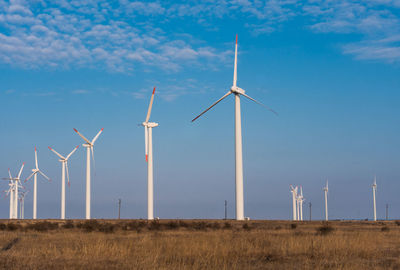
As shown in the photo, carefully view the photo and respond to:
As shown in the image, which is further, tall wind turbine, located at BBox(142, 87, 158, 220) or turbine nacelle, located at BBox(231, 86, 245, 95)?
tall wind turbine, located at BBox(142, 87, 158, 220)

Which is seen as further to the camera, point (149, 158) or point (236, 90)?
point (149, 158)

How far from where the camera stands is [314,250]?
22.3m

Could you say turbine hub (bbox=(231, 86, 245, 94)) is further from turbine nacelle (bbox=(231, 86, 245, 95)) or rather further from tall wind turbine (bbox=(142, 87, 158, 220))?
tall wind turbine (bbox=(142, 87, 158, 220))

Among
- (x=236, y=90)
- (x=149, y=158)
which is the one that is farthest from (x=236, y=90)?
(x=149, y=158)

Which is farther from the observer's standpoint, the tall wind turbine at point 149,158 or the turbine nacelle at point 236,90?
the tall wind turbine at point 149,158

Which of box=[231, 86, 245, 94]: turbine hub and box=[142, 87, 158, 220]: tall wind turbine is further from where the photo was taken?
box=[142, 87, 158, 220]: tall wind turbine

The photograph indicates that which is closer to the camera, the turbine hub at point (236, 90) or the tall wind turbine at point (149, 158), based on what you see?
the turbine hub at point (236, 90)

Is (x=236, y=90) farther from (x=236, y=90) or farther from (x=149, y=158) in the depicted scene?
(x=149, y=158)

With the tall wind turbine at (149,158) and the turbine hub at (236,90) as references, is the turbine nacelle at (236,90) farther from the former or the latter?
the tall wind turbine at (149,158)

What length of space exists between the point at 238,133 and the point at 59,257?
52204 mm

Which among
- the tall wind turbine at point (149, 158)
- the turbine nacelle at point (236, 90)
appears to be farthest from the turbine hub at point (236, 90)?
the tall wind turbine at point (149, 158)

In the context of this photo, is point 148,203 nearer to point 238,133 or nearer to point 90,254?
point 238,133

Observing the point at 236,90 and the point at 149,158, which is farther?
the point at 149,158

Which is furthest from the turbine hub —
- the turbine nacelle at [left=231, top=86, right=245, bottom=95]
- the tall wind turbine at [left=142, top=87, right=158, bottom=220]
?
the tall wind turbine at [left=142, top=87, right=158, bottom=220]
